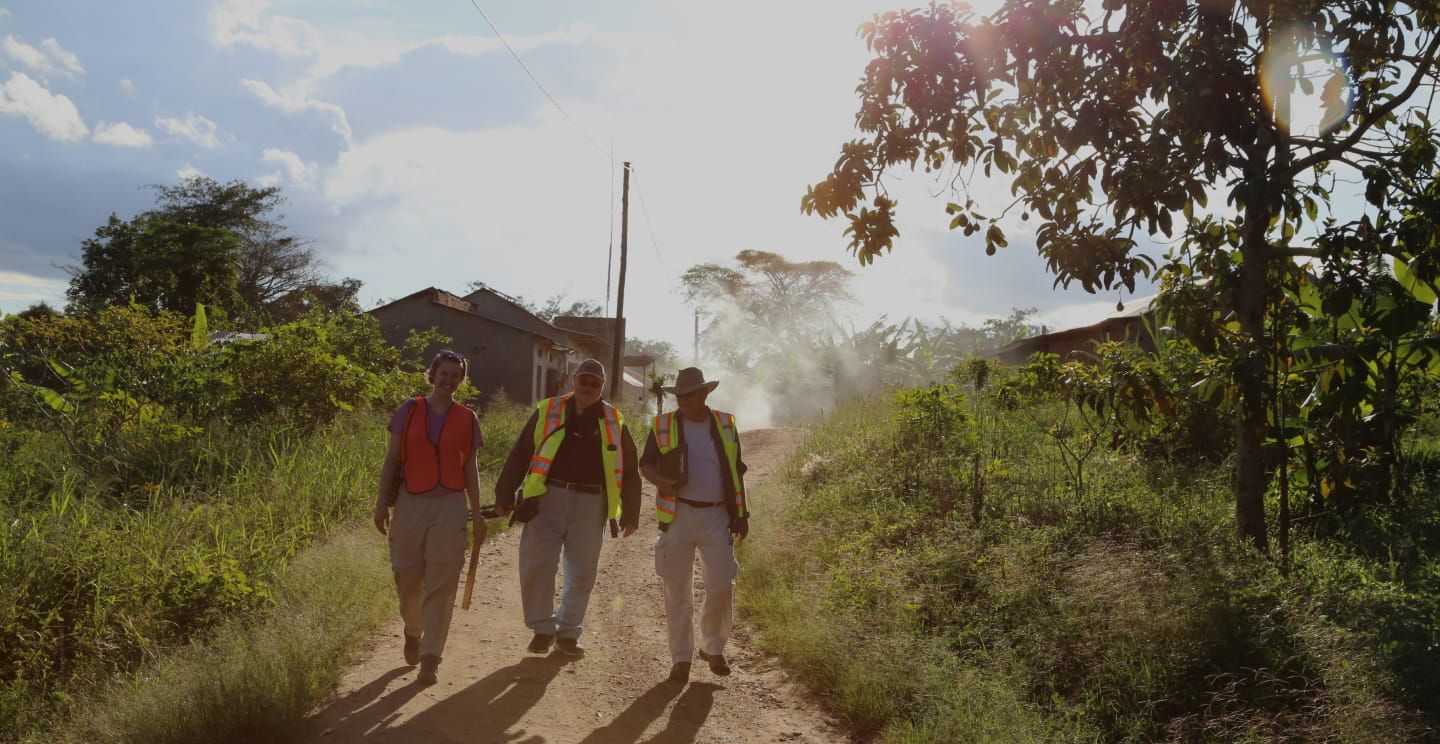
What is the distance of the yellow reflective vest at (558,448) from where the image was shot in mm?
5809

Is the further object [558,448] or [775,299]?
[775,299]

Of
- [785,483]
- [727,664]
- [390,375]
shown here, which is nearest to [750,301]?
[390,375]

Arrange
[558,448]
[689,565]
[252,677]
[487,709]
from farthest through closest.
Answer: [558,448]
[689,565]
[487,709]
[252,677]

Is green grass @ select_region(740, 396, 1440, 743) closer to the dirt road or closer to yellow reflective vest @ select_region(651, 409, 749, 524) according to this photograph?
the dirt road

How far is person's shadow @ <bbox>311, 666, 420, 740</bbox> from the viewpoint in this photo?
4598mm

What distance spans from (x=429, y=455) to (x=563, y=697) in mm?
1566

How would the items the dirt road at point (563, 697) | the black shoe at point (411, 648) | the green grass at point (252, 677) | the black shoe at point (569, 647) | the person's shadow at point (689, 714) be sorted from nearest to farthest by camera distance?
the green grass at point (252, 677) → the dirt road at point (563, 697) → the person's shadow at point (689, 714) → the black shoe at point (411, 648) → the black shoe at point (569, 647)

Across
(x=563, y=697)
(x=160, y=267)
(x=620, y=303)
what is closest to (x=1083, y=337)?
(x=620, y=303)

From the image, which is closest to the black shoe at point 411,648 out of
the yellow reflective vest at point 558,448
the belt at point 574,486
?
the yellow reflective vest at point 558,448

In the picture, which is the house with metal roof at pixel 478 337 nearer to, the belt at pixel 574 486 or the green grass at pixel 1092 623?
the green grass at pixel 1092 623

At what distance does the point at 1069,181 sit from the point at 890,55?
1.37 metres

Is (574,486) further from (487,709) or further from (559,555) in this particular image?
(487,709)

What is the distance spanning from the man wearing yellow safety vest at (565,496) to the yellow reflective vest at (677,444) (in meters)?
0.27

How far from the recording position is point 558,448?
5.85 meters
